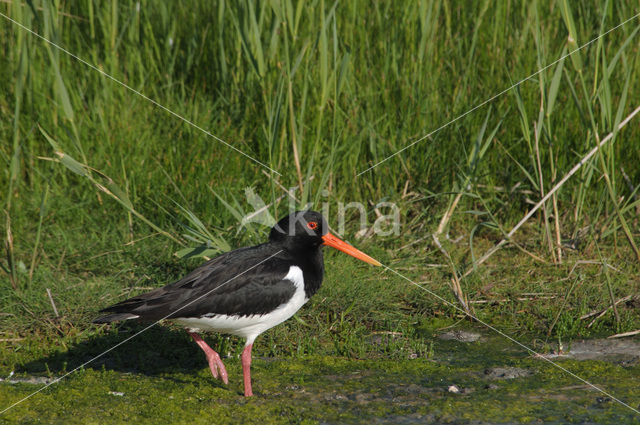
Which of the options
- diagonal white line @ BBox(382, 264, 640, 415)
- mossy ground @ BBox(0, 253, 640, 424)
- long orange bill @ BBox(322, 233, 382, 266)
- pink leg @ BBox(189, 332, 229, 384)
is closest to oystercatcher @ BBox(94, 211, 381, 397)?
pink leg @ BBox(189, 332, 229, 384)

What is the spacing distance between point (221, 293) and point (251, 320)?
0.70 ft

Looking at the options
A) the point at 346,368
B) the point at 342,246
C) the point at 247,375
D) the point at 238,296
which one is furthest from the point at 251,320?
the point at 342,246

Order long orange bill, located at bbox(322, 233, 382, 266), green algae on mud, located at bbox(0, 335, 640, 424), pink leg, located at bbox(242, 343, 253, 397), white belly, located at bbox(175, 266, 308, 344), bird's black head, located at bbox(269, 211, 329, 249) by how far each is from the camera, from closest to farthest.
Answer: green algae on mud, located at bbox(0, 335, 640, 424), pink leg, located at bbox(242, 343, 253, 397), white belly, located at bbox(175, 266, 308, 344), bird's black head, located at bbox(269, 211, 329, 249), long orange bill, located at bbox(322, 233, 382, 266)

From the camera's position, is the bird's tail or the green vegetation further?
the green vegetation

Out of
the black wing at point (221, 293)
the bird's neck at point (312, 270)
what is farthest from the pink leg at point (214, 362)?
the bird's neck at point (312, 270)

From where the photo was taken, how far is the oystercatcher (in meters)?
3.76

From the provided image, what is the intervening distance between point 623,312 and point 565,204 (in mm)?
1211

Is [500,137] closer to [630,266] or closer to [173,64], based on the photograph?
[630,266]

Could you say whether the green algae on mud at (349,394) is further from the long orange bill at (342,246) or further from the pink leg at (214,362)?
the long orange bill at (342,246)

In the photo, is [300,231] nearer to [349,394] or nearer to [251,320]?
[251,320]

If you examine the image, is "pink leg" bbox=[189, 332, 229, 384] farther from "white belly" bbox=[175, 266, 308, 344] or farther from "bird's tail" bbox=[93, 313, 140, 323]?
"bird's tail" bbox=[93, 313, 140, 323]

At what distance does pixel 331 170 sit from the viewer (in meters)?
4.98

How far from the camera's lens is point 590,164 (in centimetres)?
491

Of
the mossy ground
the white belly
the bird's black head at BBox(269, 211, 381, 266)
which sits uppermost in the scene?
the bird's black head at BBox(269, 211, 381, 266)
